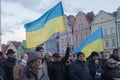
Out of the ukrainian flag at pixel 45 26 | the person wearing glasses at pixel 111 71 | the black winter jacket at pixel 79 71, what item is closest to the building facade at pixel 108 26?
the ukrainian flag at pixel 45 26

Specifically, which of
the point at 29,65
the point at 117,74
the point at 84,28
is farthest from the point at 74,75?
the point at 84,28

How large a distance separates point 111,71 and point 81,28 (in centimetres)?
5809

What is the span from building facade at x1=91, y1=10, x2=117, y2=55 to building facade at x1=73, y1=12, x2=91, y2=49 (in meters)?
2.26

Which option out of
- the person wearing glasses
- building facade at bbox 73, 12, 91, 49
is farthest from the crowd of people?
building facade at bbox 73, 12, 91, 49

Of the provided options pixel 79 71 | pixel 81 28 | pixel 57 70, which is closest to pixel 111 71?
pixel 79 71

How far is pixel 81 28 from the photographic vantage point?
220 feet

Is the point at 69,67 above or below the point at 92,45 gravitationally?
below

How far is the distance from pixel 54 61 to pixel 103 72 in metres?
1.46

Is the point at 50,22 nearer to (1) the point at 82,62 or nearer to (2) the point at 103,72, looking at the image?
(1) the point at 82,62

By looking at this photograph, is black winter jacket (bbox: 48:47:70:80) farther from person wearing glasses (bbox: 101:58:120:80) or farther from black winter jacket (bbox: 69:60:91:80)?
person wearing glasses (bbox: 101:58:120:80)

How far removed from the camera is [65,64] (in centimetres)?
1024

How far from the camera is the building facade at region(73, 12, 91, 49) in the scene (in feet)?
216

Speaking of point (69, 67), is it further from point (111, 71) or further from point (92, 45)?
point (92, 45)

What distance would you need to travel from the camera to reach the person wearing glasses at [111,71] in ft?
30.2
